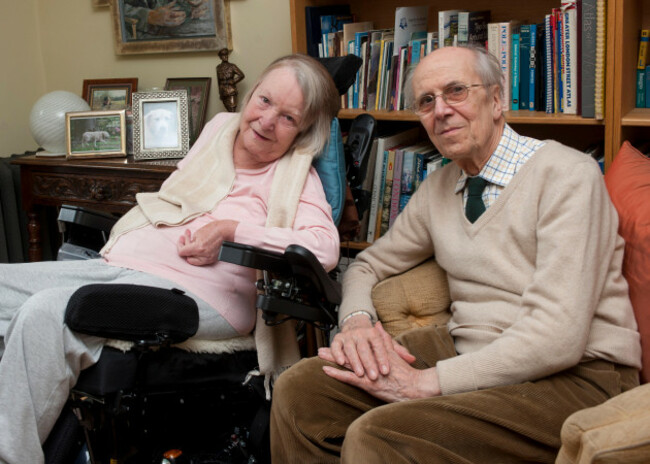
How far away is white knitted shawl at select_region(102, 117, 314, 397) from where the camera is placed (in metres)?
1.87

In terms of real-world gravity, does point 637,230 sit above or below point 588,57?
below

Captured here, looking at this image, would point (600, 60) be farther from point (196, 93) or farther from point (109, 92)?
point (109, 92)

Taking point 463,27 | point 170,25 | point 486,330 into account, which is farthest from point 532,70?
point 170,25

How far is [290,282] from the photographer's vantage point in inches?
66.0

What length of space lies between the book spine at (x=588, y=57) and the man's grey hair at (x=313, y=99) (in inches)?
27.9

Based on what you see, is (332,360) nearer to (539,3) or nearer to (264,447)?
(264,447)

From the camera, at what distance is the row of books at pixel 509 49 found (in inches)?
81.2

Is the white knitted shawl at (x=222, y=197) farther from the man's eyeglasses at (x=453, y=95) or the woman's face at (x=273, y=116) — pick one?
the man's eyeglasses at (x=453, y=95)

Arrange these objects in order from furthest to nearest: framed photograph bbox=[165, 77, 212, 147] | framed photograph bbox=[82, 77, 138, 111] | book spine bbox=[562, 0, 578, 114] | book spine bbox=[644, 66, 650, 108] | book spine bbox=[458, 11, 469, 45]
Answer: framed photograph bbox=[82, 77, 138, 111] < framed photograph bbox=[165, 77, 212, 147] < book spine bbox=[458, 11, 469, 45] < book spine bbox=[644, 66, 650, 108] < book spine bbox=[562, 0, 578, 114]

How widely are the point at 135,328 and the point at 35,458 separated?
0.37m

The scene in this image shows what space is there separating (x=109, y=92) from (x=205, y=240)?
1771 millimetres

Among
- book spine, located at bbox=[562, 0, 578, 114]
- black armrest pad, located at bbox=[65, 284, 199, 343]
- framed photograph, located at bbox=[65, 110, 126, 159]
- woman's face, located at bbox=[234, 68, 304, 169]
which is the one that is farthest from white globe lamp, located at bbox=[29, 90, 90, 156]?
book spine, located at bbox=[562, 0, 578, 114]

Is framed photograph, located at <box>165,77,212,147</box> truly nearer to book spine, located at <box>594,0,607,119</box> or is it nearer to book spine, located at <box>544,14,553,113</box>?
book spine, located at <box>544,14,553,113</box>

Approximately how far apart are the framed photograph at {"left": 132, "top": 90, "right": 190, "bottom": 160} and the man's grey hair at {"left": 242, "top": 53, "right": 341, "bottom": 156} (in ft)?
2.99
